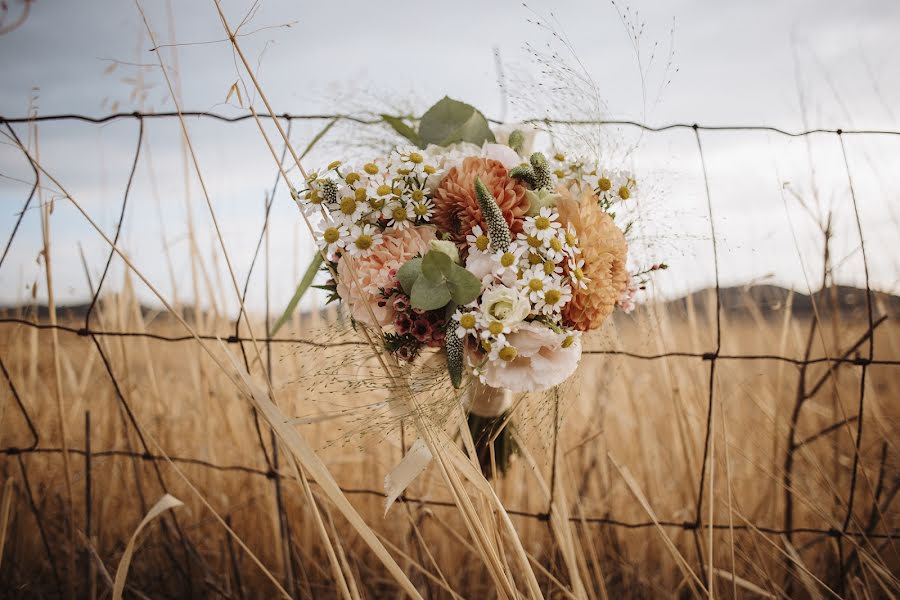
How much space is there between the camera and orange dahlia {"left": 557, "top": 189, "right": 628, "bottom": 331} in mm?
771

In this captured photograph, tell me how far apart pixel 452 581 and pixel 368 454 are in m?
0.38

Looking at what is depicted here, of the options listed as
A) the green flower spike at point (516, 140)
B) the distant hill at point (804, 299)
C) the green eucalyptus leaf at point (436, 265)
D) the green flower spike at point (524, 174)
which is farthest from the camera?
the distant hill at point (804, 299)

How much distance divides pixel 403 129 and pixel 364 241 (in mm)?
335

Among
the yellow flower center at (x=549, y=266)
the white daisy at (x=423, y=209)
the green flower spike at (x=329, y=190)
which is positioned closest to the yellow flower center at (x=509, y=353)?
the yellow flower center at (x=549, y=266)

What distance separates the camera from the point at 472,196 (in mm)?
777

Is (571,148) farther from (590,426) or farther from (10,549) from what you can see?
(10,549)

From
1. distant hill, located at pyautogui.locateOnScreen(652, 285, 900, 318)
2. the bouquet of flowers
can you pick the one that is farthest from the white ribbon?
distant hill, located at pyautogui.locateOnScreen(652, 285, 900, 318)

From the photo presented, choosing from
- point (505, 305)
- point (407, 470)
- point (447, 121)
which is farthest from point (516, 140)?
point (407, 470)

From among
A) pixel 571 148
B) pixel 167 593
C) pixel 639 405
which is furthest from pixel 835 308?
pixel 167 593

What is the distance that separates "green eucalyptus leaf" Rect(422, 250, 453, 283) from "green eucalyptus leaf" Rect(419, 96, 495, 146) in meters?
0.34

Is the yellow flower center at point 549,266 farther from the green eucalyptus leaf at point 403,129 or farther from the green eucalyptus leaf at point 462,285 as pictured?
the green eucalyptus leaf at point 403,129

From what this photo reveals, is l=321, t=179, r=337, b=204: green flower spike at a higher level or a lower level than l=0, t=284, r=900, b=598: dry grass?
higher

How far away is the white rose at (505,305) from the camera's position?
71 centimetres

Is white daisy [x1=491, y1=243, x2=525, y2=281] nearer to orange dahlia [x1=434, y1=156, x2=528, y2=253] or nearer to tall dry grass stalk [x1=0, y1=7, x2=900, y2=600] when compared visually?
orange dahlia [x1=434, y1=156, x2=528, y2=253]
